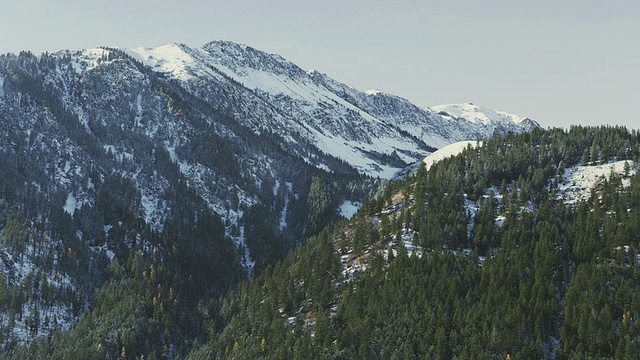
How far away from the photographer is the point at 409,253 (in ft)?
578

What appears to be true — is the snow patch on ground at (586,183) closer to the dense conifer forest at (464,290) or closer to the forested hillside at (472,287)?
the forested hillside at (472,287)

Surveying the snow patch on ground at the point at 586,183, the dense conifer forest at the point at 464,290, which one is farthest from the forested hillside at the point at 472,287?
the snow patch on ground at the point at 586,183

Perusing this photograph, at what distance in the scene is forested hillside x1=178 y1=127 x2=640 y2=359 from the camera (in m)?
136

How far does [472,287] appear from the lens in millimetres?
157000

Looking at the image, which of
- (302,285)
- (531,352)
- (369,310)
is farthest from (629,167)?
(302,285)

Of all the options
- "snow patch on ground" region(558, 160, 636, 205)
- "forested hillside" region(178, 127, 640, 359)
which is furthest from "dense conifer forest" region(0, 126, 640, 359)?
"snow patch on ground" region(558, 160, 636, 205)

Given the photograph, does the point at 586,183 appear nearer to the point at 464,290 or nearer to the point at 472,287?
the point at 472,287

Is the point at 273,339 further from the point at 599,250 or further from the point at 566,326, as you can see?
the point at 599,250

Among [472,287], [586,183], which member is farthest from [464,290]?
[586,183]

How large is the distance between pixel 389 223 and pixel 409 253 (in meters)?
19.5

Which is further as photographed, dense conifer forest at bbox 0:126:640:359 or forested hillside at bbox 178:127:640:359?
dense conifer forest at bbox 0:126:640:359

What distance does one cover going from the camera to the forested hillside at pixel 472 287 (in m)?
136

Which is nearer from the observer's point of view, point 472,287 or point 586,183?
point 472,287

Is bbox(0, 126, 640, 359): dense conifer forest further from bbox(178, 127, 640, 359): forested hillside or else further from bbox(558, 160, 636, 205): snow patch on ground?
bbox(558, 160, 636, 205): snow patch on ground
